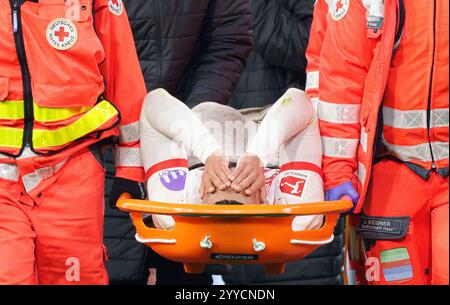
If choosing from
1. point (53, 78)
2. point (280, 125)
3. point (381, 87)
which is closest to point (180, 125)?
point (280, 125)

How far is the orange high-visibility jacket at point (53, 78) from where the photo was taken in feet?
12.8

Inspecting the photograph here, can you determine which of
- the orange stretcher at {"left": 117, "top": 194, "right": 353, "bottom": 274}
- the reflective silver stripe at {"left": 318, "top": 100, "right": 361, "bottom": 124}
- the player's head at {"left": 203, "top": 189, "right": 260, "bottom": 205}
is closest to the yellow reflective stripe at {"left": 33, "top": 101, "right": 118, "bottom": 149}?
the orange stretcher at {"left": 117, "top": 194, "right": 353, "bottom": 274}

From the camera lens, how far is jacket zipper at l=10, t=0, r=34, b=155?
3883 mm

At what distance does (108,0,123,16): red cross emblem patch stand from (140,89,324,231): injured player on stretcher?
0.92 feet

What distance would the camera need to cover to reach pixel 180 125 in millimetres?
4016

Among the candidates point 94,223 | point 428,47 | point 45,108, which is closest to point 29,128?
point 45,108

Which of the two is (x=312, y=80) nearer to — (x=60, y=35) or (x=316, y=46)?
(x=316, y=46)

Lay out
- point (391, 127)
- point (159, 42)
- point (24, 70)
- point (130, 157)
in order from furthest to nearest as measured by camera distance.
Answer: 1. point (159, 42)
2. point (130, 157)
3. point (391, 127)
4. point (24, 70)

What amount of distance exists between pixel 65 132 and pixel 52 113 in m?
0.07

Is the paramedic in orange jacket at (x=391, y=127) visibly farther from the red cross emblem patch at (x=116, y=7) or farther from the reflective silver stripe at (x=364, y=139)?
the red cross emblem patch at (x=116, y=7)

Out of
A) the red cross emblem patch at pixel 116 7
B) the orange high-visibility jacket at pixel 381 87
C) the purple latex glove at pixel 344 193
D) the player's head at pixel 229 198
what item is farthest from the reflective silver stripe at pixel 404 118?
the red cross emblem patch at pixel 116 7

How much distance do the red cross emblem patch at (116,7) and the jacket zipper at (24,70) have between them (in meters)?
0.31

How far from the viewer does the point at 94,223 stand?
159 inches

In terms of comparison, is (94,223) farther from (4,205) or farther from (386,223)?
(386,223)
